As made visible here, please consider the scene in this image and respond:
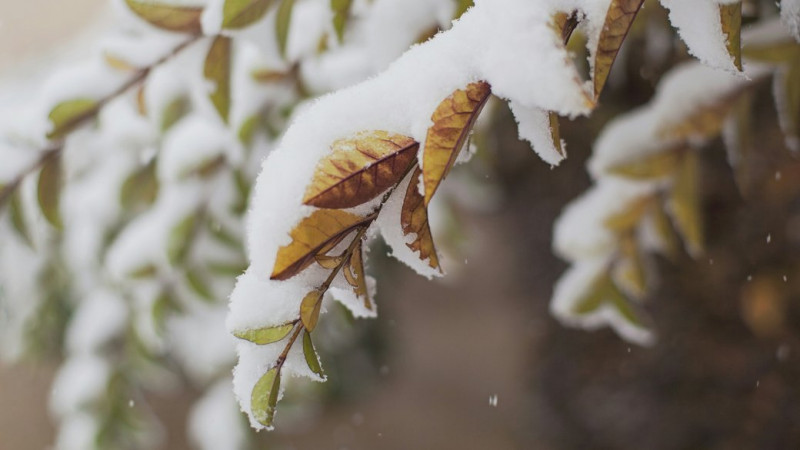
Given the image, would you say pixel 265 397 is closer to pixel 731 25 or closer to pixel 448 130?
pixel 448 130

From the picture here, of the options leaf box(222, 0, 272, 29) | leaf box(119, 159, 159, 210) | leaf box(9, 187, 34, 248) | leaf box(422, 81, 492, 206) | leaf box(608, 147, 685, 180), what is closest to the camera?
leaf box(422, 81, 492, 206)

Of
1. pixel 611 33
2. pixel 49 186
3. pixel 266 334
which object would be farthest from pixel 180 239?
pixel 611 33

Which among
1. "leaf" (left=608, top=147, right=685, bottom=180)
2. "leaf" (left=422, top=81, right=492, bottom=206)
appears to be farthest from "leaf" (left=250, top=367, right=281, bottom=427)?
"leaf" (left=608, top=147, right=685, bottom=180)

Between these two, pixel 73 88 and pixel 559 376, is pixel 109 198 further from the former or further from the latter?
pixel 559 376

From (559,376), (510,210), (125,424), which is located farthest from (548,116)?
(510,210)

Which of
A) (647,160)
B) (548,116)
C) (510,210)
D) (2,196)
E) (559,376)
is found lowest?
(559,376)

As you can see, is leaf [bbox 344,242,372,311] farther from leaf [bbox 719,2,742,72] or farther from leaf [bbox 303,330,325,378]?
leaf [bbox 719,2,742,72]
